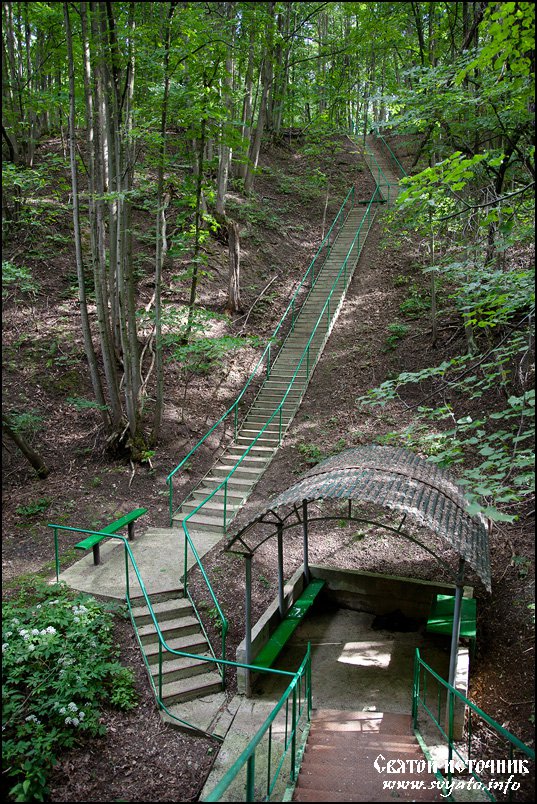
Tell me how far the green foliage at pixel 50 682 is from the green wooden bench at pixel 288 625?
1.77m

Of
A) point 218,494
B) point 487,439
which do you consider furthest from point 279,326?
point 487,439

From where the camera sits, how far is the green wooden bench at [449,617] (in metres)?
6.78

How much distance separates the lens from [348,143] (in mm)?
31312

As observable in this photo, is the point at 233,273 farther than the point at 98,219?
Yes

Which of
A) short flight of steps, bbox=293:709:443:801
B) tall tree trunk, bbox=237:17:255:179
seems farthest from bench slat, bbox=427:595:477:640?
tall tree trunk, bbox=237:17:255:179

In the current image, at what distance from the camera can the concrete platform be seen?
7.93 meters

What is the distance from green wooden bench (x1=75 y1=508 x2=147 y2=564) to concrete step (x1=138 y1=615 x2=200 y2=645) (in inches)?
59.3

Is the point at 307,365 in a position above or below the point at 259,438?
above

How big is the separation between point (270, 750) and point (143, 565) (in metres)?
4.29

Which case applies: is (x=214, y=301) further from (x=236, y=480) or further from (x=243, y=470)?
(x=236, y=480)

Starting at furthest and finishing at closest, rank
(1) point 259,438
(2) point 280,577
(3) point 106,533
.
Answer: (1) point 259,438 < (3) point 106,533 < (2) point 280,577

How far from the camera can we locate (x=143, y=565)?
28.2 ft

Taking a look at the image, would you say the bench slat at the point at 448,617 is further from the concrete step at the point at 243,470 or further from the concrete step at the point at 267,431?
the concrete step at the point at 267,431

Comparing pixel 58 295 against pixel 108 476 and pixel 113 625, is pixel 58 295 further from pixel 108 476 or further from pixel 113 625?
pixel 113 625
